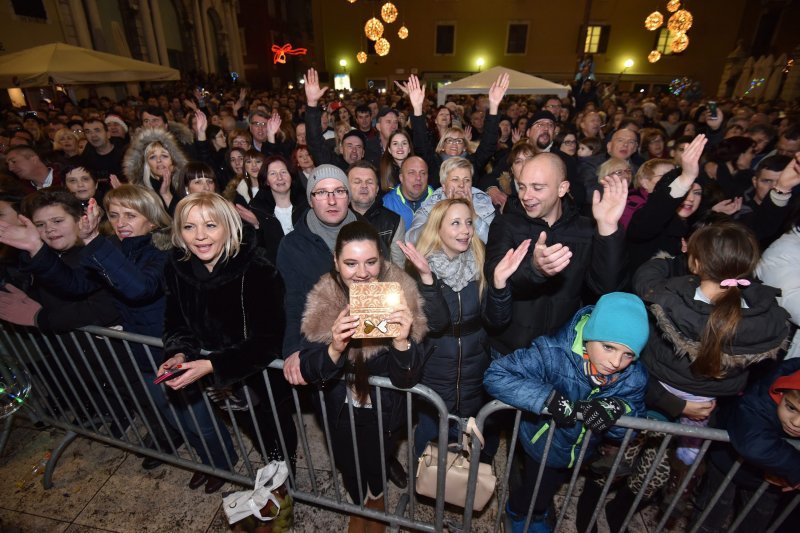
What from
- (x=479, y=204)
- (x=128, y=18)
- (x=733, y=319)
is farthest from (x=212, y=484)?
(x=128, y=18)

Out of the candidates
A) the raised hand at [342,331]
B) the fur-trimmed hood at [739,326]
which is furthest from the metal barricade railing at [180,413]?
the fur-trimmed hood at [739,326]

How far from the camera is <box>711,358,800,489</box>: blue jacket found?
198 centimetres

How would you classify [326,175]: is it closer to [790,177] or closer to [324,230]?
[324,230]

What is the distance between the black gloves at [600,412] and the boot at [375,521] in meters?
1.78

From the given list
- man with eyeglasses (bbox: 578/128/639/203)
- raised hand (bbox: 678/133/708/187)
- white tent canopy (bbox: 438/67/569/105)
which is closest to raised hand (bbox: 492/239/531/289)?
raised hand (bbox: 678/133/708/187)

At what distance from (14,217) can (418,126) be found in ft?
14.7

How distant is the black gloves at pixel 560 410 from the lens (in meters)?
2.07

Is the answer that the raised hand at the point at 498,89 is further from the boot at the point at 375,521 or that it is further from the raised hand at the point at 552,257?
the boot at the point at 375,521

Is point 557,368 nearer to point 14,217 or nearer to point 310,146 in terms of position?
point 14,217

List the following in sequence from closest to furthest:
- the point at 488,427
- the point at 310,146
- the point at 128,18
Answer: the point at 488,427 → the point at 310,146 → the point at 128,18

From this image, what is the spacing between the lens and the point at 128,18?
788 inches

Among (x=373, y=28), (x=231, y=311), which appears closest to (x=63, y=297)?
(x=231, y=311)

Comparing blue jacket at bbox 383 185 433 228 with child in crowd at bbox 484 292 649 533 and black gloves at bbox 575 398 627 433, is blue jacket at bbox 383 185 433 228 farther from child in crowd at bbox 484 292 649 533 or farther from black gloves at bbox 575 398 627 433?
black gloves at bbox 575 398 627 433

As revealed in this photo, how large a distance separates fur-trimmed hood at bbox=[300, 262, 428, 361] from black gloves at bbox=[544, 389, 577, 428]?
0.81 metres
